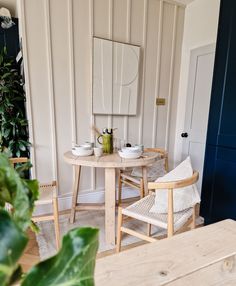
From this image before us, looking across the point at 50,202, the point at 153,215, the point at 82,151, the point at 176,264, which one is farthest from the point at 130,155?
the point at 176,264

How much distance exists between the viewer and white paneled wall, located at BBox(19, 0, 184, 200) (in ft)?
6.98

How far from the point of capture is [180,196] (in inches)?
53.8

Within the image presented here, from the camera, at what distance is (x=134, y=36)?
2543 millimetres

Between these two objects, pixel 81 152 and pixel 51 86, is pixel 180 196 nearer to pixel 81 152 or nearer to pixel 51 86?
pixel 81 152

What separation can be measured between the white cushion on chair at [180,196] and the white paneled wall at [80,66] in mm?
1312

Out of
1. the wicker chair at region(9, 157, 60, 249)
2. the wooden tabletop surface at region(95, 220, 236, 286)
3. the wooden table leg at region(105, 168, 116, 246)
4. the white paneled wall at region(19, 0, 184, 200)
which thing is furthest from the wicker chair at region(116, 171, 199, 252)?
the white paneled wall at region(19, 0, 184, 200)

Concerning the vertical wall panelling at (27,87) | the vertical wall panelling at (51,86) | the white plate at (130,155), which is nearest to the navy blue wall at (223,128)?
the white plate at (130,155)

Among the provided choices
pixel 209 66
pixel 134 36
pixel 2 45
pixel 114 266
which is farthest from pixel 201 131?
pixel 2 45

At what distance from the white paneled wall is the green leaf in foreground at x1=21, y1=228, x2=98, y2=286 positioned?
2.13 m

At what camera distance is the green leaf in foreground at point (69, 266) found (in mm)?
258

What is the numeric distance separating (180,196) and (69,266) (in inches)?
48.3

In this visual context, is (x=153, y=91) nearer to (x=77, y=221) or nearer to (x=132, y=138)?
(x=132, y=138)

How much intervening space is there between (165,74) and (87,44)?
1.16m

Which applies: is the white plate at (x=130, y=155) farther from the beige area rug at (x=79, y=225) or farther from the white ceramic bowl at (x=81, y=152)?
the beige area rug at (x=79, y=225)
